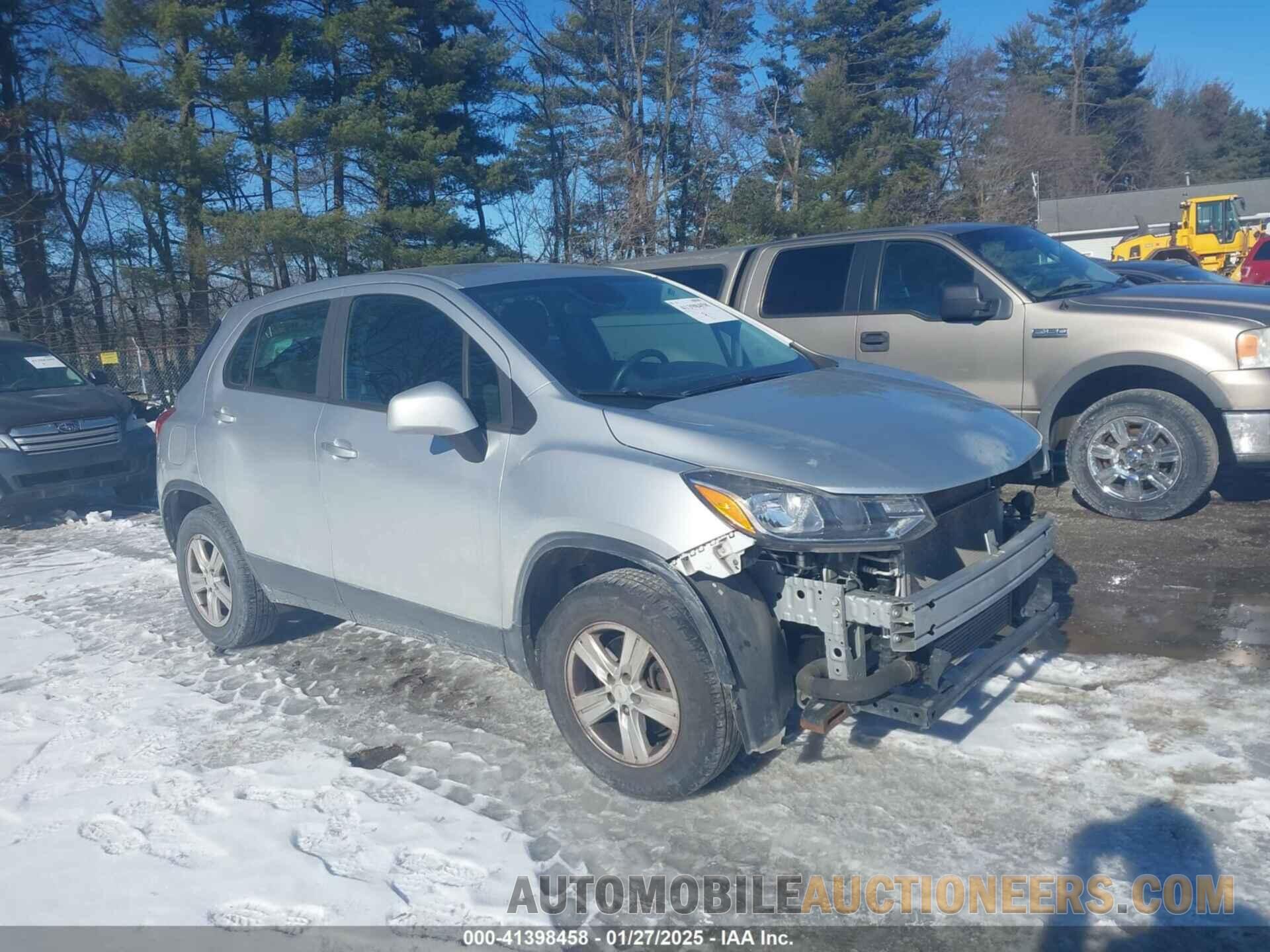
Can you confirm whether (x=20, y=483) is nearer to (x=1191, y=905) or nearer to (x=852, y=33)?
(x=1191, y=905)

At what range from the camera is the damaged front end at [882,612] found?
3.11m

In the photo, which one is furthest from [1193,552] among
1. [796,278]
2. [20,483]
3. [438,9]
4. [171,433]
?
[438,9]

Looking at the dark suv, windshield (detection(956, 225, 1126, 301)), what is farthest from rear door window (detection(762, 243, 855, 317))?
the dark suv

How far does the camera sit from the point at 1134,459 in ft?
21.3

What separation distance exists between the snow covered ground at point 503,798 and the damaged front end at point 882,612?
1.44 feet

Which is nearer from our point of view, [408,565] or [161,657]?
[408,565]

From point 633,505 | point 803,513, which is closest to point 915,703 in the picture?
point 803,513

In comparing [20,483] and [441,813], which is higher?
[20,483]

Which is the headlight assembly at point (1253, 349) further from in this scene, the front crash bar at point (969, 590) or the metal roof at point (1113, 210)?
the metal roof at point (1113, 210)

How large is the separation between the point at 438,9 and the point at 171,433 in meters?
23.3

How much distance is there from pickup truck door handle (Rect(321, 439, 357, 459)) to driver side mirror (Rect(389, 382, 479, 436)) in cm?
75

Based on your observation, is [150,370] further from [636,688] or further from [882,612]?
[882,612]

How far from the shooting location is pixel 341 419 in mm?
4504

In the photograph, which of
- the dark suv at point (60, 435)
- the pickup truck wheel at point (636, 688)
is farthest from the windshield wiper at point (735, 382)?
the dark suv at point (60, 435)
